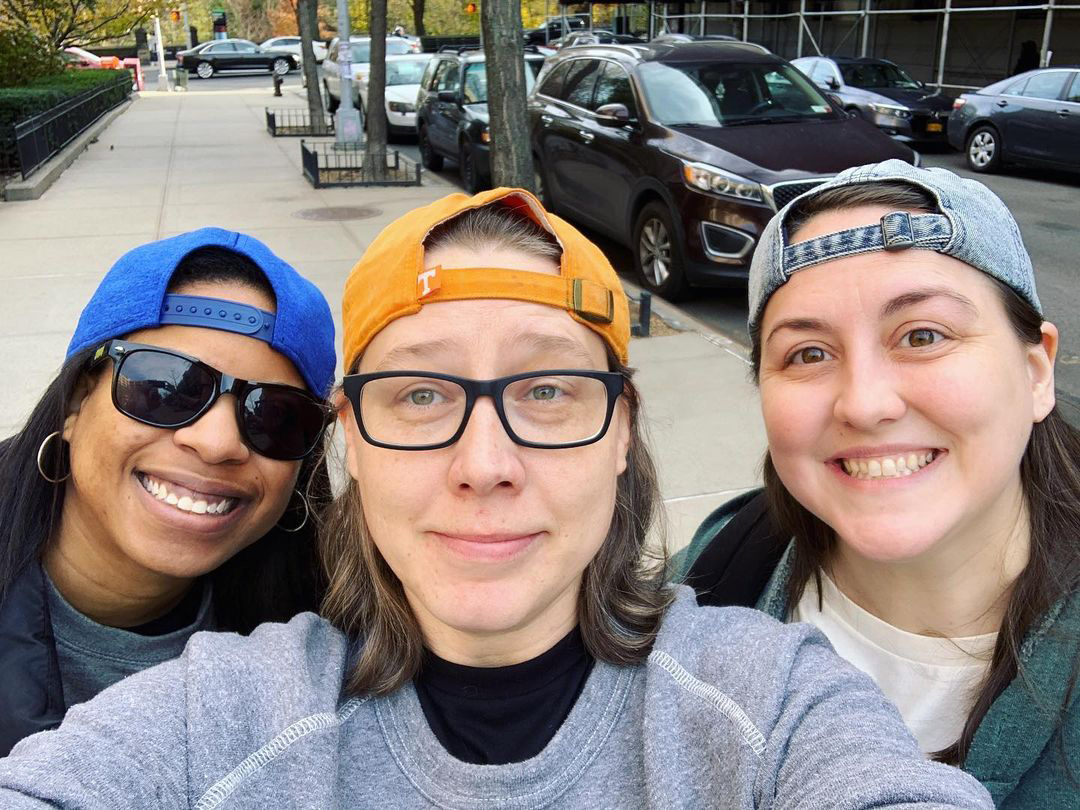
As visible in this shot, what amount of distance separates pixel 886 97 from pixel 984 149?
242 cm

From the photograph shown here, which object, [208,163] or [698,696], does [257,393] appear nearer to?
[698,696]

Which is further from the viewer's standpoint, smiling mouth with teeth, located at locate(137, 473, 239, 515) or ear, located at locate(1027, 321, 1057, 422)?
smiling mouth with teeth, located at locate(137, 473, 239, 515)

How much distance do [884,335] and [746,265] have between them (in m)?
5.85

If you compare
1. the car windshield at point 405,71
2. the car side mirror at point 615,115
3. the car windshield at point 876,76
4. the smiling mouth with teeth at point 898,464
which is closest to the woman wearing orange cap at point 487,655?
the smiling mouth with teeth at point 898,464

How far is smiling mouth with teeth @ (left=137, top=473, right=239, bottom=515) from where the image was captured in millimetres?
2012

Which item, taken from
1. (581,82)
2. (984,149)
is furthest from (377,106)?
(984,149)

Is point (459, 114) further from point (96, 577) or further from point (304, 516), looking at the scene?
point (96, 577)

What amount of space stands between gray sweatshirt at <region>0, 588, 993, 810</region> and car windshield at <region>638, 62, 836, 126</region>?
7.21 m

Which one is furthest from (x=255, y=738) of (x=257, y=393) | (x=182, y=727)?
(x=257, y=393)

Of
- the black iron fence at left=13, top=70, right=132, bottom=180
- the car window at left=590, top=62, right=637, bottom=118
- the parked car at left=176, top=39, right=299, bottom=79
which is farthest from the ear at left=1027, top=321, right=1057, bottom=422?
the parked car at left=176, top=39, right=299, bottom=79

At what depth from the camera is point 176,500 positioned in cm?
201

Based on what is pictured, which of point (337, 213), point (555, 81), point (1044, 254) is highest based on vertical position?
point (555, 81)

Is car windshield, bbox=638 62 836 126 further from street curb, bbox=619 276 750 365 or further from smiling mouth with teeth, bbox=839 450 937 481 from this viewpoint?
smiling mouth with teeth, bbox=839 450 937 481

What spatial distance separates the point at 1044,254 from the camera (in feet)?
32.4
